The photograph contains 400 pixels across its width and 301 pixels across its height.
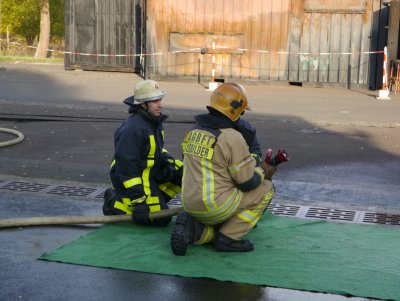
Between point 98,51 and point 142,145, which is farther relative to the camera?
point 98,51

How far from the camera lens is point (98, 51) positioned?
23.0 m

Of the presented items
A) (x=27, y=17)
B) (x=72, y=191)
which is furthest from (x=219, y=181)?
→ (x=27, y=17)

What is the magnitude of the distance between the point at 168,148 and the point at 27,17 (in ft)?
148

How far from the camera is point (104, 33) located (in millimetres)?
22891

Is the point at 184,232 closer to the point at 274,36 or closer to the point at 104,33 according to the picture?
the point at 274,36

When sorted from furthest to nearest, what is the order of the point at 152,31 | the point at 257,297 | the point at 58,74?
the point at 58,74
the point at 152,31
the point at 257,297

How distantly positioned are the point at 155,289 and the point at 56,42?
5513 cm

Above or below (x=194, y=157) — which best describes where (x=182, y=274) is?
below

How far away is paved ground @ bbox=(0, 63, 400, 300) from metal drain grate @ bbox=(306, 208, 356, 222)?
0.17 m

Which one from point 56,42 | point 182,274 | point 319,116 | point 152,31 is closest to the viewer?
point 182,274

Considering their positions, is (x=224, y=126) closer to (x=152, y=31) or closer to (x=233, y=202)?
(x=233, y=202)

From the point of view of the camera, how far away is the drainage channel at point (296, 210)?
679 centimetres

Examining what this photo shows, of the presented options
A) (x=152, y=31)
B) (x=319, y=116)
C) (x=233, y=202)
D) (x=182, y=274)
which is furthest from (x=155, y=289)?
(x=152, y=31)

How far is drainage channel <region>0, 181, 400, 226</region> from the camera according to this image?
679 centimetres
